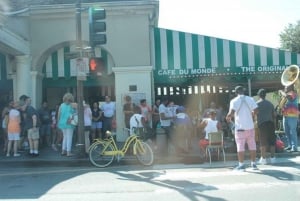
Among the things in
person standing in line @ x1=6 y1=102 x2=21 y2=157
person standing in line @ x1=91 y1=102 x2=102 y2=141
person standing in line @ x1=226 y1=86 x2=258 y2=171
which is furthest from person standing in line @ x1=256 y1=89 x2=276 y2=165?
person standing in line @ x1=6 y1=102 x2=21 y2=157

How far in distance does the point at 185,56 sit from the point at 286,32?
26.7 meters

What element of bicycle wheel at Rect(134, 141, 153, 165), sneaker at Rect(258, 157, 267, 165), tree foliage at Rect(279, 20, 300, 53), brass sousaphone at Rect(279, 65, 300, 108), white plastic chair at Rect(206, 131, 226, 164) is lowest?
sneaker at Rect(258, 157, 267, 165)

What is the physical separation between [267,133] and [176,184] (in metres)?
3.79

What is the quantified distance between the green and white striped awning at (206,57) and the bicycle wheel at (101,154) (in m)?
6.48

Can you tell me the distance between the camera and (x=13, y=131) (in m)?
13.9

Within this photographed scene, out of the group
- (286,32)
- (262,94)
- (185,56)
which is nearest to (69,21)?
(185,56)

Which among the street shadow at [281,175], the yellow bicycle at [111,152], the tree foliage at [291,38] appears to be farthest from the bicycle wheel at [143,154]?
the tree foliage at [291,38]

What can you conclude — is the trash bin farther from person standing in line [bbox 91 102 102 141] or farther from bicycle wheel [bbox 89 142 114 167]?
person standing in line [bbox 91 102 102 141]

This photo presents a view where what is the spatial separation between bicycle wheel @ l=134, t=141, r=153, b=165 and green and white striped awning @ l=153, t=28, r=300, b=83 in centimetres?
645

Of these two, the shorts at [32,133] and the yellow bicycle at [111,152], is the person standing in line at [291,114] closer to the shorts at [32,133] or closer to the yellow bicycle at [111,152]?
the yellow bicycle at [111,152]

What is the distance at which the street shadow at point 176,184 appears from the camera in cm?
807

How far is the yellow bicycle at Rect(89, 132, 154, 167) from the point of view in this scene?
12.2 meters

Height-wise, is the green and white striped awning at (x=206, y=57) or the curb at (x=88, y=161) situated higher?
the green and white striped awning at (x=206, y=57)

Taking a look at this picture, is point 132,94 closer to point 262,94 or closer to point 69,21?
point 69,21
